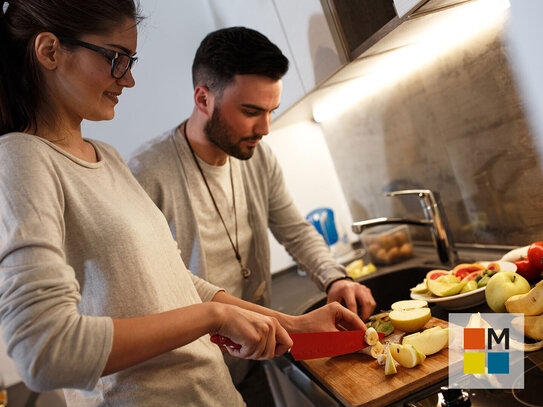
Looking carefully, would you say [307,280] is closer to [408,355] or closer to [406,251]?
[406,251]

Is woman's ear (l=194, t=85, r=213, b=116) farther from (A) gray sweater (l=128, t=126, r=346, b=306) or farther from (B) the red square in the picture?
(B) the red square

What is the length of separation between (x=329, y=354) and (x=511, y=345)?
1.05ft

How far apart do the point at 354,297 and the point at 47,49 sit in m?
0.86

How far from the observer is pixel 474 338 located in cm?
77

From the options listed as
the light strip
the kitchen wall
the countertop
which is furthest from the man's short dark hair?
the countertop

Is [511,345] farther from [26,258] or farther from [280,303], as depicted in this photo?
[280,303]

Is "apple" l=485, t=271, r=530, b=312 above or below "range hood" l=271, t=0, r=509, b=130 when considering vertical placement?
below

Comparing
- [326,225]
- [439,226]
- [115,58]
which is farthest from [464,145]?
[115,58]

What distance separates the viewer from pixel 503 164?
123 centimetres

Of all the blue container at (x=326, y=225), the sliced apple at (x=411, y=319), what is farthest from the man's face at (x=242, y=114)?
the blue container at (x=326, y=225)

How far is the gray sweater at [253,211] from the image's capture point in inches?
48.4

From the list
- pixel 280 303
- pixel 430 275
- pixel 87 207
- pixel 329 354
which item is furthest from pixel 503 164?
pixel 87 207

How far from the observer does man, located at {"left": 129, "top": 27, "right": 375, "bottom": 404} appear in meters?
1.22

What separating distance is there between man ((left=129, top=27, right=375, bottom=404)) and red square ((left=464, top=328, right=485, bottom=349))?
34 cm
